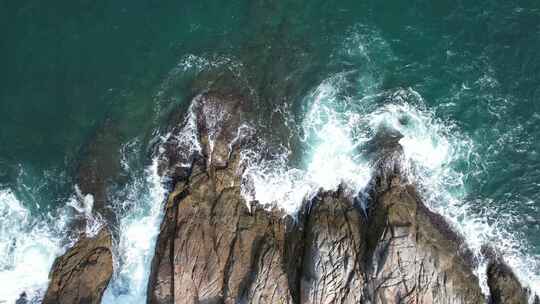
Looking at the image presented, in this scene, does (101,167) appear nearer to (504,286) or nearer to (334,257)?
(334,257)

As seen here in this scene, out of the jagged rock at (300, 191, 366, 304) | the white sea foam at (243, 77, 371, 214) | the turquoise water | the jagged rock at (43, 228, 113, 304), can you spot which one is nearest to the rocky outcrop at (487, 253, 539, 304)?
the turquoise water

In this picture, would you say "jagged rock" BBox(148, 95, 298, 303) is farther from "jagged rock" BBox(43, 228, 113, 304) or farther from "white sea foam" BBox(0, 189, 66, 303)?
"white sea foam" BBox(0, 189, 66, 303)

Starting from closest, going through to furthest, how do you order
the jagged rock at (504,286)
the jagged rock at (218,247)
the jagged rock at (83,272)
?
the jagged rock at (218,247)
the jagged rock at (504,286)
the jagged rock at (83,272)

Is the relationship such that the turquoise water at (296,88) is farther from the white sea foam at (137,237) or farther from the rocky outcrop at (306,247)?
the rocky outcrop at (306,247)

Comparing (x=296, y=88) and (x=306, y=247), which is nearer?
(x=306, y=247)

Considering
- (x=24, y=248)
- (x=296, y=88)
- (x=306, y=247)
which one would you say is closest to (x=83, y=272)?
(x=24, y=248)

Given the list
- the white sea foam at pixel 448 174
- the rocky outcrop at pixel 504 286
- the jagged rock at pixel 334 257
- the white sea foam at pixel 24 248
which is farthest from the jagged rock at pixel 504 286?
the white sea foam at pixel 24 248
